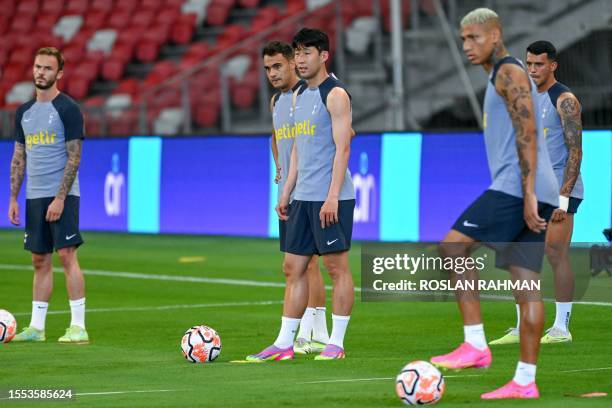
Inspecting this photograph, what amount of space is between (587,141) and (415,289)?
4.43 metres

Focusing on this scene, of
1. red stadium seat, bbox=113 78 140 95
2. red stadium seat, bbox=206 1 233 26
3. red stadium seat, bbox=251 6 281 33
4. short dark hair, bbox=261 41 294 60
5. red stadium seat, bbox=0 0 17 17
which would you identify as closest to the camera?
short dark hair, bbox=261 41 294 60

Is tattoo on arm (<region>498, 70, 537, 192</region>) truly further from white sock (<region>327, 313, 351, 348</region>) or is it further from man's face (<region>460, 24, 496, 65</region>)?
white sock (<region>327, 313, 351, 348</region>)

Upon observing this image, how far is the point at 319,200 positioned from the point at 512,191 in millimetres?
2196

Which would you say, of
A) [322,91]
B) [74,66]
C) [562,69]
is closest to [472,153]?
[562,69]

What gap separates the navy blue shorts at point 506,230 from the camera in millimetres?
8602

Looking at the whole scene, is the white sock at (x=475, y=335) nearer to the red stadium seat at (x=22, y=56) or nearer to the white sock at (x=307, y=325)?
the white sock at (x=307, y=325)

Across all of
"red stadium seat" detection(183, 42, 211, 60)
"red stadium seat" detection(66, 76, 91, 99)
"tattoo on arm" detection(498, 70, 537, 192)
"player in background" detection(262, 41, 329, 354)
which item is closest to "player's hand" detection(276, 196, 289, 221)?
"player in background" detection(262, 41, 329, 354)

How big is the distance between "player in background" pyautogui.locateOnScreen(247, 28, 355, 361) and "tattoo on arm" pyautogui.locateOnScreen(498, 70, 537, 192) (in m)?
2.12

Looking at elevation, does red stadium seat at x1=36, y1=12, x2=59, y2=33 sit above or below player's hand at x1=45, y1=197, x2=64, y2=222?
above

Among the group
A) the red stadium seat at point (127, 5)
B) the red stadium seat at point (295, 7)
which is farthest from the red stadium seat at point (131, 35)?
the red stadium seat at point (295, 7)

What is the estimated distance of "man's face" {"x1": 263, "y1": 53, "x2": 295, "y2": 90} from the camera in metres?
11.2

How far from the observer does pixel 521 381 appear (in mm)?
8516

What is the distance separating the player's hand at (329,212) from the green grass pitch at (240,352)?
3.36 feet

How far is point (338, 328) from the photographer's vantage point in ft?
34.7
